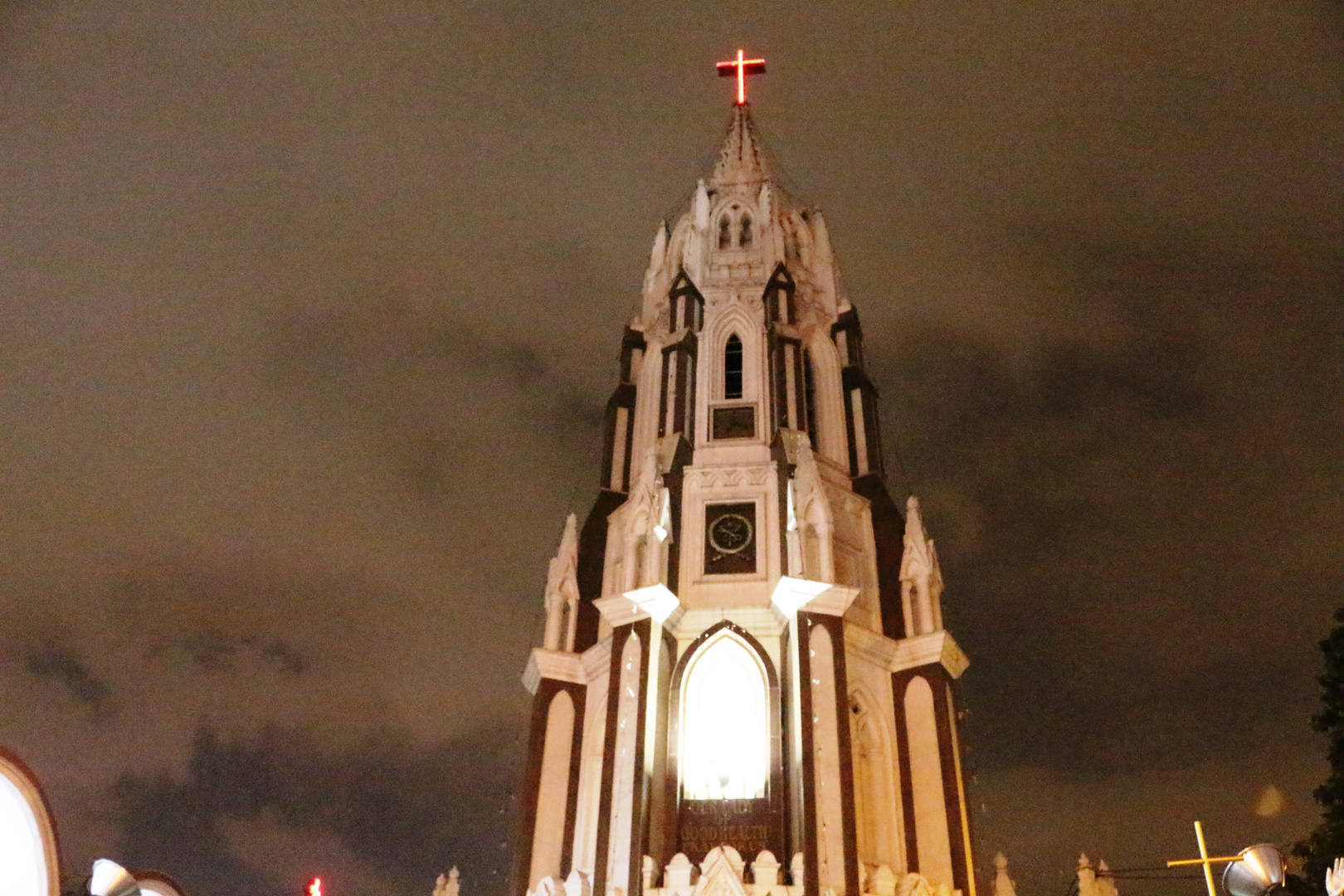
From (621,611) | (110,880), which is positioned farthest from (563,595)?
(110,880)

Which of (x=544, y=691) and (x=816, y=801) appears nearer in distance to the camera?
(x=816, y=801)

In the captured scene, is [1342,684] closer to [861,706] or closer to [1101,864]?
[1101,864]

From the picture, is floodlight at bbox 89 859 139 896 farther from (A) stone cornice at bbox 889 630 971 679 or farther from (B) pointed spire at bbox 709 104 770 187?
(B) pointed spire at bbox 709 104 770 187

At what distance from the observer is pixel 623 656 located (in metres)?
29.2

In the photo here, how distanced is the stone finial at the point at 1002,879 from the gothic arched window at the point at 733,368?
52.9 feet

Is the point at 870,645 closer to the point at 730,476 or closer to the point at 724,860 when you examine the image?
the point at 730,476

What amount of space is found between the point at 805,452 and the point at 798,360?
15.1ft

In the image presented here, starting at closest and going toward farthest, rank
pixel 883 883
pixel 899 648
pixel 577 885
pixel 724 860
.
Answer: pixel 724 860
pixel 883 883
pixel 577 885
pixel 899 648

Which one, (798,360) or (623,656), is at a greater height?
(798,360)

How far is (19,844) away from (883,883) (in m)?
18.8

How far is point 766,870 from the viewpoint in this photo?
25234 millimetres

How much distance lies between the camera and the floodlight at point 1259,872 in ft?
43.1

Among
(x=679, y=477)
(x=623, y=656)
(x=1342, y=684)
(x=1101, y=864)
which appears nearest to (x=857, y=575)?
(x=679, y=477)

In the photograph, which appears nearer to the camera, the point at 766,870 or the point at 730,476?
the point at 766,870
